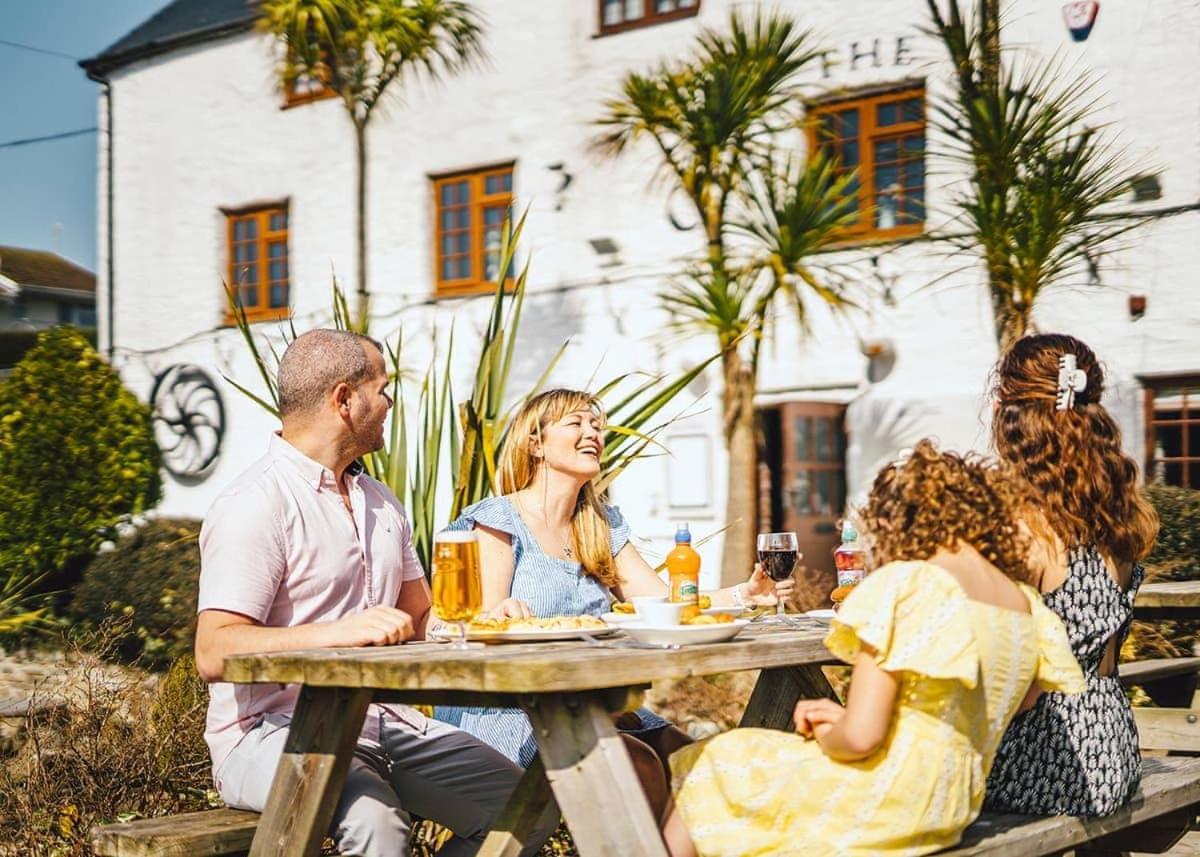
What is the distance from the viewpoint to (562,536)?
13.0 ft

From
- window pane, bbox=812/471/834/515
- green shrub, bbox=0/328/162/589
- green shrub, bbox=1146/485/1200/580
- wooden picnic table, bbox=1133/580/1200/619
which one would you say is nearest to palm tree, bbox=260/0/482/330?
green shrub, bbox=0/328/162/589

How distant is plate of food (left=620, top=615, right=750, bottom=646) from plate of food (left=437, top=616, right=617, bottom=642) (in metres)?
0.10

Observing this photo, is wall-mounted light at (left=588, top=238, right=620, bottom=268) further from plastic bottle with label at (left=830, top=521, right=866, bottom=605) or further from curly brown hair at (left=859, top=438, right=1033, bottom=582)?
curly brown hair at (left=859, top=438, right=1033, bottom=582)

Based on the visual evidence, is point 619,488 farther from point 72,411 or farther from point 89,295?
point 89,295

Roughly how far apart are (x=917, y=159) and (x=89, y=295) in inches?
1175

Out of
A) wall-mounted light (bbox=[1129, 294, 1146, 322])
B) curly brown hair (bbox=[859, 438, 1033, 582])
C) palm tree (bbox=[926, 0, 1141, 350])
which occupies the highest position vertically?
palm tree (bbox=[926, 0, 1141, 350])

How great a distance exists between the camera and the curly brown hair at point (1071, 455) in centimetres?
303

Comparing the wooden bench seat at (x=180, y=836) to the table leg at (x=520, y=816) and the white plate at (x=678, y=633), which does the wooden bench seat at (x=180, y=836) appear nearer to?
the table leg at (x=520, y=816)

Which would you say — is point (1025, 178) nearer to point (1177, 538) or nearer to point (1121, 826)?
point (1177, 538)

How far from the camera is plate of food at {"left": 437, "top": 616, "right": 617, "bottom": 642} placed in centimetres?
282

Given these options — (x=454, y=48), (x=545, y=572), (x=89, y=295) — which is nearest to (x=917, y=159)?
(x=454, y=48)

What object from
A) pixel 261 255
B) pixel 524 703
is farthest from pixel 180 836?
pixel 261 255

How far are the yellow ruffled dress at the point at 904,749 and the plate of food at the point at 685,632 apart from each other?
0.69ft

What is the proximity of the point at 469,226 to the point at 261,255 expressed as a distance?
2867 mm
